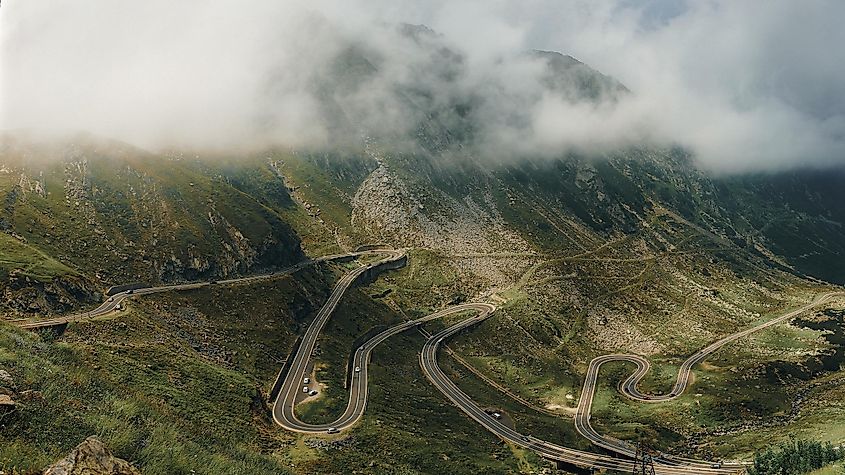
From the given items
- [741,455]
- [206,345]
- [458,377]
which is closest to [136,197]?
[206,345]

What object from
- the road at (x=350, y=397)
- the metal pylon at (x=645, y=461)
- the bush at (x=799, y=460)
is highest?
the bush at (x=799, y=460)

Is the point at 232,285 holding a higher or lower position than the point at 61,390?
higher

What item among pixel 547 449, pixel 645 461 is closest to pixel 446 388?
pixel 547 449

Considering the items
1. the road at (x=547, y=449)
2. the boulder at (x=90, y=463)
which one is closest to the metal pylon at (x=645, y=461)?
the road at (x=547, y=449)

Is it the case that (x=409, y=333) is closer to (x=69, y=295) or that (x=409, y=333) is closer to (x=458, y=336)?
(x=458, y=336)

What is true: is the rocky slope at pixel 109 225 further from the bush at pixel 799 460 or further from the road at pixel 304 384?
the bush at pixel 799 460

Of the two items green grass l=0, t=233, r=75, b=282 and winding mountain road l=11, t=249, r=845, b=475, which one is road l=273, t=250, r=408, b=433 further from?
green grass l=0, t=233, r=75, b=282
